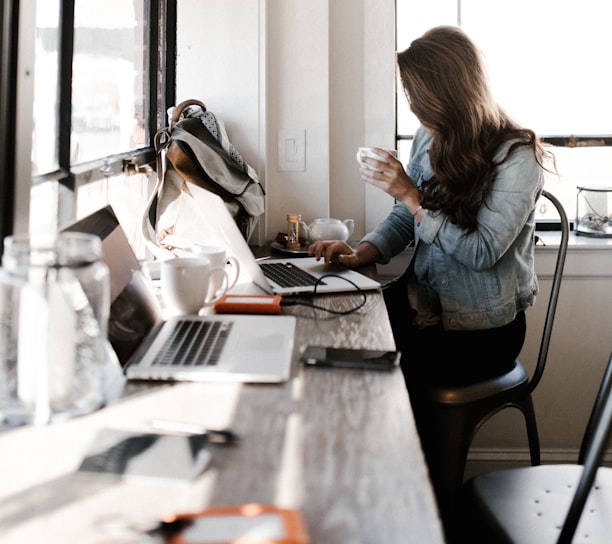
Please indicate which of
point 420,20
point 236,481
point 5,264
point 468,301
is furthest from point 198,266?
point 420,20

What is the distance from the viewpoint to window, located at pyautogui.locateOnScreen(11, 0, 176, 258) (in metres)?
1.40

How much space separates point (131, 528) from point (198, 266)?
2.44 feet

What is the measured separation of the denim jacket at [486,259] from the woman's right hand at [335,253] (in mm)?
185

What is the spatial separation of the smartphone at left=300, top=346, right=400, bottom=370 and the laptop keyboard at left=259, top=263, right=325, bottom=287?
494 mm

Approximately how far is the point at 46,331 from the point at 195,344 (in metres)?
0.34

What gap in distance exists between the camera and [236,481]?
0.75 m

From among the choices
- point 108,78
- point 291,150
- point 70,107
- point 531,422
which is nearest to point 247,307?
point 70,107

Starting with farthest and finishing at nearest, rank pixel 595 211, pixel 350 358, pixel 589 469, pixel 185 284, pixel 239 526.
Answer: pixel 595 211 < pixel 185 284 < pixel 350 358 < pixel 589 469 < pixel 239 526

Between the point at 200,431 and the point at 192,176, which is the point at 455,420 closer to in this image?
the point at 192,176

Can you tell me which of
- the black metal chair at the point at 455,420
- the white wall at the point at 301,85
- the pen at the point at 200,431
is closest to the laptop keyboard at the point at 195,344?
the pen at the point at 200,431

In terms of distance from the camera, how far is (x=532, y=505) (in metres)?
1.30

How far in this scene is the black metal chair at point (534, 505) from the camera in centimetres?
122

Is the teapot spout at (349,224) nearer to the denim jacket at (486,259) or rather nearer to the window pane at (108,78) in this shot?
the denim jacket at (486,259)

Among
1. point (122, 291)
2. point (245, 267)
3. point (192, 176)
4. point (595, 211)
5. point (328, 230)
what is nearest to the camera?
point (122, 291)
